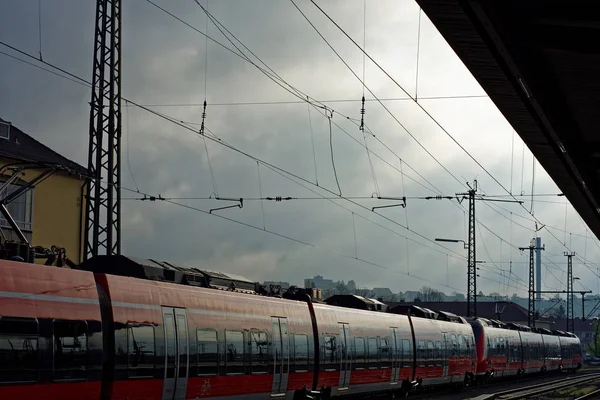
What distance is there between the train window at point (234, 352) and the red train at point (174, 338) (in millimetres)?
25

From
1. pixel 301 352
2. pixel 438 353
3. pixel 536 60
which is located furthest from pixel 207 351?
pixel 438 353

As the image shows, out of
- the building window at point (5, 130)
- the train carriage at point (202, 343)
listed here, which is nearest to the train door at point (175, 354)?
the train carriage at point (202, 343)

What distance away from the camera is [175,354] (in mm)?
17562

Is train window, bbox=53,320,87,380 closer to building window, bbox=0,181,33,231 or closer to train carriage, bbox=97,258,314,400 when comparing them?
train carriage, bbox=97,258,314,400

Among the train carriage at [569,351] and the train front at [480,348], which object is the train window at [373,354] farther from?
the train carriage at [569,351]

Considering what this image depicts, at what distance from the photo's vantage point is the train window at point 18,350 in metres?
12.9

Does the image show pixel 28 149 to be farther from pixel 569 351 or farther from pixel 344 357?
pixel 569 351

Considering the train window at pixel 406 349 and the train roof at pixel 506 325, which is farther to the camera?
the train roof at pixel 506 325

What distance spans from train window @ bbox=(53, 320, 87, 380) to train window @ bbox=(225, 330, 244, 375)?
5.65m

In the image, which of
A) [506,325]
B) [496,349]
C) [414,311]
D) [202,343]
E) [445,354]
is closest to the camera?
[202,343]

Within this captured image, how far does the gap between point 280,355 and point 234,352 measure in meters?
2.89

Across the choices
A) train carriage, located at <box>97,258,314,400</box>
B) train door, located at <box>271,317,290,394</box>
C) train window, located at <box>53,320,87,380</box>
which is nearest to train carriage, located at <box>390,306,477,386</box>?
train carriage, located at <box>97,258,314,400</box>

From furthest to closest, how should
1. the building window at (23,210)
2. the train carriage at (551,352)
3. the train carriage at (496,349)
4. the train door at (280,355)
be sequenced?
the train carriage at (551,352), the train carriage at (496,349), the building window at (23,210), the train door at (280,355)

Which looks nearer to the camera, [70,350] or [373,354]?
[70,350]
